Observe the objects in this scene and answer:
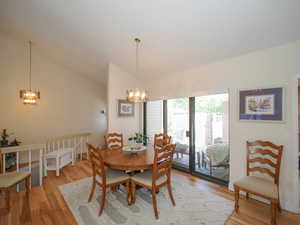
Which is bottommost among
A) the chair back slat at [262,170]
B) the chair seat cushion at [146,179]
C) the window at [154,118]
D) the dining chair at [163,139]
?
the chair seat cushion at [146,179]

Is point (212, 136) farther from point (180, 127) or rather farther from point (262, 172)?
point (262, 172)

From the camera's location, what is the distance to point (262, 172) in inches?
85.4

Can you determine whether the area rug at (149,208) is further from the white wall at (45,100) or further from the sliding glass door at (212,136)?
the white wall at (45,100)

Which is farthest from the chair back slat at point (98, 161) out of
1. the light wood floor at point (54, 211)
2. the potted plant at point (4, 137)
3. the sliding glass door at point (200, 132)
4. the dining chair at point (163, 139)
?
the potted plant at point (4, 137)

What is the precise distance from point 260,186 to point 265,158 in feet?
1.98

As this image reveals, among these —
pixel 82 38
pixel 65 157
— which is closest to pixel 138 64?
pixel 82 38

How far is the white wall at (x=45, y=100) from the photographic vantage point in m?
3.88

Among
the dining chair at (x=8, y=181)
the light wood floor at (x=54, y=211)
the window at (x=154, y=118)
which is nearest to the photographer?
the light wood floor at (x=54, y=211)

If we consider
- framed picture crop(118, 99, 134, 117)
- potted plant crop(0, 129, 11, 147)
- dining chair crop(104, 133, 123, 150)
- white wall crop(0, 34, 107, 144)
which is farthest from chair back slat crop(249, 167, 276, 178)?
potted plant crop(0, 129, 11, 147)

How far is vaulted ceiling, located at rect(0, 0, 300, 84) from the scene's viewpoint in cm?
179

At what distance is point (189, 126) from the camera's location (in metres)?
3.38

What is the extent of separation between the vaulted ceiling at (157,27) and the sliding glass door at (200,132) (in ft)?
3.09

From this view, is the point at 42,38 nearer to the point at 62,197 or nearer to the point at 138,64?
the point at 138,64

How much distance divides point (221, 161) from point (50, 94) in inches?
213
